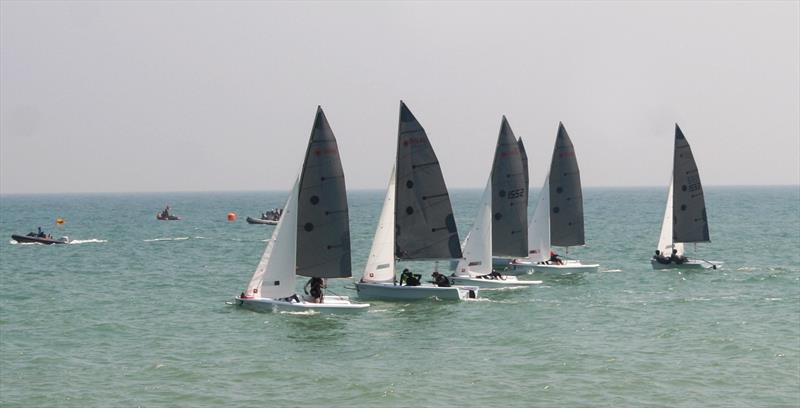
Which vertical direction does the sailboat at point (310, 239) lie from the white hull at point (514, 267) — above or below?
above

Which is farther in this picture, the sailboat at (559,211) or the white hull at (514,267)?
the sailboat at (559,211)

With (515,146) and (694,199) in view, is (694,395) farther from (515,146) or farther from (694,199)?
(694,199)

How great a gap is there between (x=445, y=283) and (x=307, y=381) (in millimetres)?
18588

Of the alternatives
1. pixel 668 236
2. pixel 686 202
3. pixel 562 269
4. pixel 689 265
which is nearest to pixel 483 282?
pixel 562 269

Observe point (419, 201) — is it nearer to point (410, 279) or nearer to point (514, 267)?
point (410, 279)

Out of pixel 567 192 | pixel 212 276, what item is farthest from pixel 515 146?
pixel 212 276

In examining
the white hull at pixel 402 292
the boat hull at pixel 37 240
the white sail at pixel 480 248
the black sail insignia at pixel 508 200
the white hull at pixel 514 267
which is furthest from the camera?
the boat hull at pixel 37 240

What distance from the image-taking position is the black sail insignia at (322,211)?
4888 centimetres

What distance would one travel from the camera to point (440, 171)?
54750mm

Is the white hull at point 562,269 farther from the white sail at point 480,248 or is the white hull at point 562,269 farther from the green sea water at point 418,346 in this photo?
the white sail at point 480,248

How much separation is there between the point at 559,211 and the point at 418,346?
31.7 metres

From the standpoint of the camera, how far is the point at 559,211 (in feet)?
235

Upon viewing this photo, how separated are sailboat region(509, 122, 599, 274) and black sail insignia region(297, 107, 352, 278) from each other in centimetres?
2141


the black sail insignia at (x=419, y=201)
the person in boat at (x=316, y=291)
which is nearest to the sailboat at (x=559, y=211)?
the black sail insignia at (x=419, y=201)
